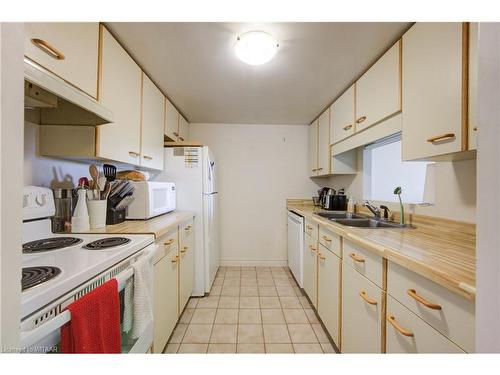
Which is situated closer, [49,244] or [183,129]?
[49,244]

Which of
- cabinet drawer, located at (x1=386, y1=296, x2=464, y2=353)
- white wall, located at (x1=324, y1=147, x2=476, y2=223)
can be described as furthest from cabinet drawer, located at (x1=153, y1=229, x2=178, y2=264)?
white wall, located at (x1=324, y1=147, x2=476, y2=223)

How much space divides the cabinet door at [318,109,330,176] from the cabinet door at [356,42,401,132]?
0.71 meters

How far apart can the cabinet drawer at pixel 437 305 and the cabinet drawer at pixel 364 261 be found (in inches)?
3.8

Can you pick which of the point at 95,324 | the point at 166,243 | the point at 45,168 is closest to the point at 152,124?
the point at 45,168

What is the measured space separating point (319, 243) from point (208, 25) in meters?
1.73

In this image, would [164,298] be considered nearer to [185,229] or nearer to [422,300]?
[185,229]

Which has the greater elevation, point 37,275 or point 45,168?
point 45,168

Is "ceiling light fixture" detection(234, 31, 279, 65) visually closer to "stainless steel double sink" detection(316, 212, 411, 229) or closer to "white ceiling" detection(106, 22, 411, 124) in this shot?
"white ceiling" detection(106, 22, 411, 124)

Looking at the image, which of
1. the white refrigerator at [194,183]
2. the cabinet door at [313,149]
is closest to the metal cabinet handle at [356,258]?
the white refrigerator at [194,183]

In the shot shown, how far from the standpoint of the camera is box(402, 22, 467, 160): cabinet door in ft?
3.11

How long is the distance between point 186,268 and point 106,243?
3.42 ft

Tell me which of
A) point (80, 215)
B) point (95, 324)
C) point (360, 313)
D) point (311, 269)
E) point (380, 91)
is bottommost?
point (311, 269)

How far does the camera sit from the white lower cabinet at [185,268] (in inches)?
71.8

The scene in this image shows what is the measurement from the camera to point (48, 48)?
91cm
